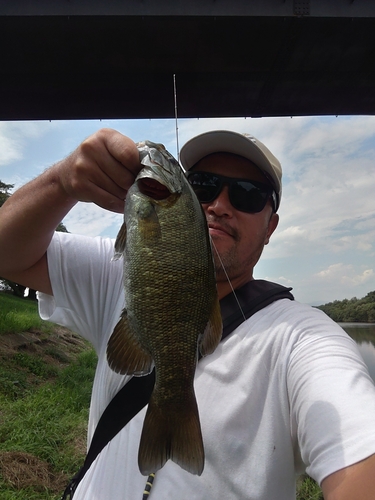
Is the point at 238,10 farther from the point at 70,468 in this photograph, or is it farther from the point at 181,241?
the point at 70,468

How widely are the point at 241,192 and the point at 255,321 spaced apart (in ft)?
2.91

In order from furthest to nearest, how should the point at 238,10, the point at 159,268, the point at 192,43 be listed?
1. the point at 192,43
2. the point at 238,10
3. the point at 159,268

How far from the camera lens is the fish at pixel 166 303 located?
150 cm

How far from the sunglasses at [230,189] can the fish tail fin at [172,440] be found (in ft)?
4.58

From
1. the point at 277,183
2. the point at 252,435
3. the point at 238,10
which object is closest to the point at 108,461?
the point at 252,435

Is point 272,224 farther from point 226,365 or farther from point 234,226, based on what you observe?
point 226,365

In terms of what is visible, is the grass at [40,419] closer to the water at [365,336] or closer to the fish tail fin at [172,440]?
the water at [365,336]

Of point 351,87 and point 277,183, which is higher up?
point 351,87

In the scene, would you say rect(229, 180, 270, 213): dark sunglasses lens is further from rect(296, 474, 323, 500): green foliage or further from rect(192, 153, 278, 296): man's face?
rect(296, 474, 323, 500): green foliage

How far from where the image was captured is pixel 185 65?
366 inches

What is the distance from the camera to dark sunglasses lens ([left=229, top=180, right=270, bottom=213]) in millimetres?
2535

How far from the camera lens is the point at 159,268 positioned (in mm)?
1512

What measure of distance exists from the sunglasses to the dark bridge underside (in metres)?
6.44

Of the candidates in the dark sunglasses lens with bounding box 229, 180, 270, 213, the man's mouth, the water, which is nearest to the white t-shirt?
the man's mouth
